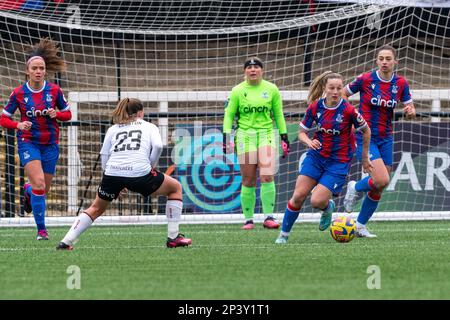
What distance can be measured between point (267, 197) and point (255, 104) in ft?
3.72

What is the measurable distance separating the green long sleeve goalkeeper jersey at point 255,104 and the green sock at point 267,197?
72cm

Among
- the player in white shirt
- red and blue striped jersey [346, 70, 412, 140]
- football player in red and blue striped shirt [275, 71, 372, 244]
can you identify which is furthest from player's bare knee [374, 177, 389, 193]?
the player in white shirt

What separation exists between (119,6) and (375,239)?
20.1ft

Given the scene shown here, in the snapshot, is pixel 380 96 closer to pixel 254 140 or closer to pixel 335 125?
pixel 335 125

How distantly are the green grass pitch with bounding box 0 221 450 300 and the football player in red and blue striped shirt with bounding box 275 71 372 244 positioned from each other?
1.41 feet

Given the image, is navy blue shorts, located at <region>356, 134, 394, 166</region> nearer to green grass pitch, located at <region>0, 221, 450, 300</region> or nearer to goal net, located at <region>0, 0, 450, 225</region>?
green grass pitch, located at <region>0, 221, 450, 300</region>

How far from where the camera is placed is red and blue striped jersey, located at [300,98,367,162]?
9.98m

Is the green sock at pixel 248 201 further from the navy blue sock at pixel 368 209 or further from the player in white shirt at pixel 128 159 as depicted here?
the player in white shirt at pixel 128 159

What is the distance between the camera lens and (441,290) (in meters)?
6.37

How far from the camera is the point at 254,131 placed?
13.0 m

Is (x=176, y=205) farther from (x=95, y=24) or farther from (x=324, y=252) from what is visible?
(x=95, y=24)

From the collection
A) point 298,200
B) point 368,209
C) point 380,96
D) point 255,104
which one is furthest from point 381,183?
point 255,104

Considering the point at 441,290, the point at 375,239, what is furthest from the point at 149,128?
the point at 441,290

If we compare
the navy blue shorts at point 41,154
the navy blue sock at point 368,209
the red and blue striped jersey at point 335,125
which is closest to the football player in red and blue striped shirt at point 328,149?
the red and blue striped jersey at point 335,125
